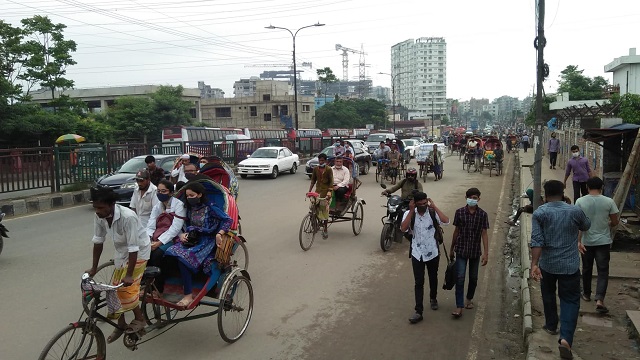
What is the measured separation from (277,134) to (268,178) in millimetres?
27850

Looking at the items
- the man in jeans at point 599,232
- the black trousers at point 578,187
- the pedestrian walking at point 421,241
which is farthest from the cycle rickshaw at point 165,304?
the black trousers at point 578,187

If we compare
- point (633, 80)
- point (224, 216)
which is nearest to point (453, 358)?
point (224, 216)

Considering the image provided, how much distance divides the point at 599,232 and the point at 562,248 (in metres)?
1.57

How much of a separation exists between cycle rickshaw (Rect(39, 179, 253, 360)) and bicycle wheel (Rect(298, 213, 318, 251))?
3.41 m

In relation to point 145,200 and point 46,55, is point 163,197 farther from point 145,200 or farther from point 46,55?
point 46,55

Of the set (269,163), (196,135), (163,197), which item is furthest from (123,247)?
(196,135)

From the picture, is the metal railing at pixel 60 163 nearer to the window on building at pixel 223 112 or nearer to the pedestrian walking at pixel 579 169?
the pedestrian walking at pixel 579 169

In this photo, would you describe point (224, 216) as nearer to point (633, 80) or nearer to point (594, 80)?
point (633, 80)

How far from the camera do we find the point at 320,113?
84.3m

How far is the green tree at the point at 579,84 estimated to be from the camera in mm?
60281

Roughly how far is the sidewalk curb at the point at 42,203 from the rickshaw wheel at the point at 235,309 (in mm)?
10145

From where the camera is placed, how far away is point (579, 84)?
206ft

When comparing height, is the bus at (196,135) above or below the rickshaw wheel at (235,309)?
above

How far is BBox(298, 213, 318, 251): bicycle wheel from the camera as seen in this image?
9.09 m
